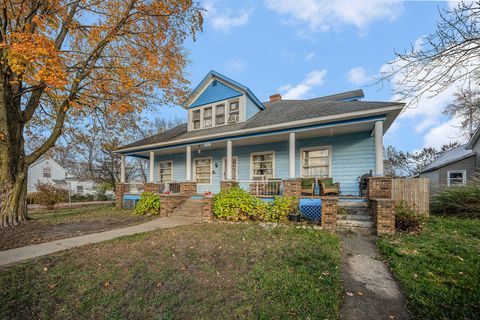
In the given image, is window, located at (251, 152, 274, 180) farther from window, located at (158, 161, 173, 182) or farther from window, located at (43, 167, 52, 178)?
window, located at (43, 167, 52, 178)

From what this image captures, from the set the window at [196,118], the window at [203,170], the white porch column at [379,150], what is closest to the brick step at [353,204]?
the white porch column at [379,150]

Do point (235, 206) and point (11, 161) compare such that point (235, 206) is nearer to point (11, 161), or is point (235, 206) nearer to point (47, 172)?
point (11, 161)

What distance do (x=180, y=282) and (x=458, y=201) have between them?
9675mm

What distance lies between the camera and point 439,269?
3.40 metres

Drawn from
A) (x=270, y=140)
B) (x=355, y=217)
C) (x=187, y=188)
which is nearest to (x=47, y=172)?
(x=187, y=188)

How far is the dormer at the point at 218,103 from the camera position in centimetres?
1137

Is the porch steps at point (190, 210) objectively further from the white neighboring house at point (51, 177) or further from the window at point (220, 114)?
the white neighboring house at point (51, 177)

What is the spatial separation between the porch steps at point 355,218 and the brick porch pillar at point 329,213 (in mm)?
284

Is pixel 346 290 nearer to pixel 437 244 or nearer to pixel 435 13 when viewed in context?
pixel 437 244

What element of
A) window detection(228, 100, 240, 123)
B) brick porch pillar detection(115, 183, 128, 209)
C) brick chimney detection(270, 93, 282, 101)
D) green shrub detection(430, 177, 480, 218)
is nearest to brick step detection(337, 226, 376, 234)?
green shrub detection(430, 177, 480, 218)

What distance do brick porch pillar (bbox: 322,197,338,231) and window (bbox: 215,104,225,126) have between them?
7.30 m

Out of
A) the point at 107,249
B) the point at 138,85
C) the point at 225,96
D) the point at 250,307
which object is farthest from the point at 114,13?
the point at 250,307

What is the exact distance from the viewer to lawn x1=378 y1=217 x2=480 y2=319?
8.07 ft

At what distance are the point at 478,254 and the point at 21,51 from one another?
1164cm
